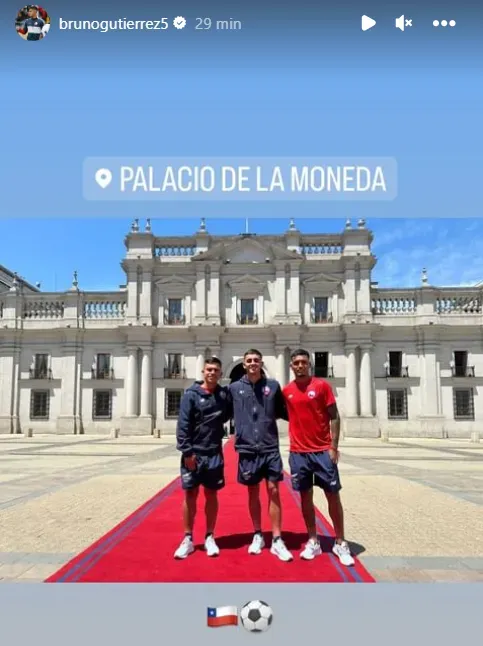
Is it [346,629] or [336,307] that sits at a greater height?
[336,307]

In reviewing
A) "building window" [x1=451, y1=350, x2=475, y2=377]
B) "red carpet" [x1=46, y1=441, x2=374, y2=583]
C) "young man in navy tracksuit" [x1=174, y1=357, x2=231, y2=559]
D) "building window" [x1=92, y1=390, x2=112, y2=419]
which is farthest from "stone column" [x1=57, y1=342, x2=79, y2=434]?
"young man in navy tracksuit" [x1=174, y1=357, x2=231, y2=559]

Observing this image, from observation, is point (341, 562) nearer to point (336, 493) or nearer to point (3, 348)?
point (336, 493)

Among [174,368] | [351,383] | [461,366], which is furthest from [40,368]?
[461,366]

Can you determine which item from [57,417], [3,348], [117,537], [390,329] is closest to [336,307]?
[390,329]

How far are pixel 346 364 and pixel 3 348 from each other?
68.3 ft

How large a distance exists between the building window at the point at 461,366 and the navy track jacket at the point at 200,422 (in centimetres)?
2983

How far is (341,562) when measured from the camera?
4.65 meters

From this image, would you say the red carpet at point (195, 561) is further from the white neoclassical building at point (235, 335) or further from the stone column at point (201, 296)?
the stone column at point (201, 296)

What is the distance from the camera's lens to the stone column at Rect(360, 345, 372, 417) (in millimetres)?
31366

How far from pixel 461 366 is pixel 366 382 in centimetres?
582

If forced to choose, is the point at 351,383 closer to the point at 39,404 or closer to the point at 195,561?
the point at 39,404

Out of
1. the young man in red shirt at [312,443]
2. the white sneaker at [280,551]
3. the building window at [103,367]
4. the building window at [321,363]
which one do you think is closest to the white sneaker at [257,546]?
the white sneaker at [280,551]

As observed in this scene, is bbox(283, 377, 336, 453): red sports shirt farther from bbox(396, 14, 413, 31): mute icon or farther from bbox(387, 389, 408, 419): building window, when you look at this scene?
bbox(387, 389, 408, 419): building window

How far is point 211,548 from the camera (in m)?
4.86
